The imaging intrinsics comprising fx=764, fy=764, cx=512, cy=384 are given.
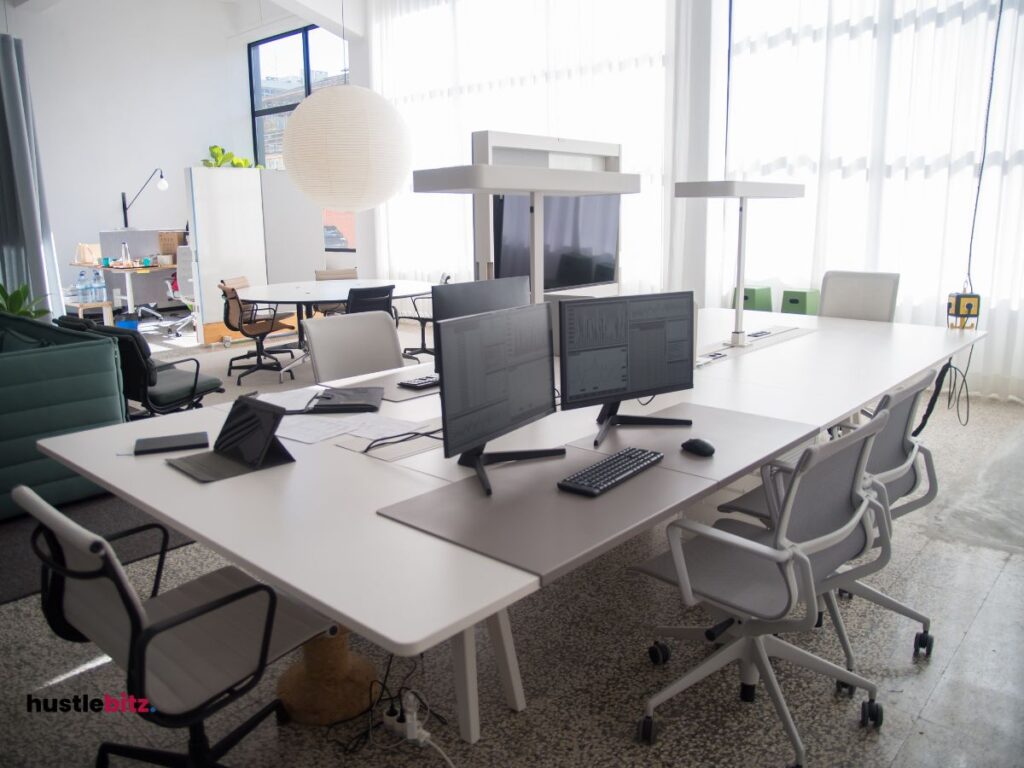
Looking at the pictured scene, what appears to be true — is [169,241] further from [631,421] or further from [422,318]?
[631,421]

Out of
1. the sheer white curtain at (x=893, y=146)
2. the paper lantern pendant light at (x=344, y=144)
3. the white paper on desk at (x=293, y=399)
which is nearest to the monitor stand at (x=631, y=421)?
the white paper on desk at (x=293, y=399)

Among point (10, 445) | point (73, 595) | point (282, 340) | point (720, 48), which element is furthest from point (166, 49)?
point (73, 595)

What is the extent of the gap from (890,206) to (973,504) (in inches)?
110

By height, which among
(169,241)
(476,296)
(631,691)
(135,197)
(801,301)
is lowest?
(631,691)

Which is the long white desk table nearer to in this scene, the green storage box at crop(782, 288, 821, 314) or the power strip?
the power strip

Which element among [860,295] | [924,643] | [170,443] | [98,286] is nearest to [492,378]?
[170,443]

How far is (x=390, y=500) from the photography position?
1.88 meters

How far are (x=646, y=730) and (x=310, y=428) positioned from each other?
137 centimetres

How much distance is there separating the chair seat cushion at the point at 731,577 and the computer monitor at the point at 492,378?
45 centimetres

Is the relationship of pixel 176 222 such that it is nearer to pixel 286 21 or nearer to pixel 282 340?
pixel 286 21

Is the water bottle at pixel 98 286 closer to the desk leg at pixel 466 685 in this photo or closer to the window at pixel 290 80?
the window at pixel 290 80

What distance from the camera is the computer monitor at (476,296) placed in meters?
2.71

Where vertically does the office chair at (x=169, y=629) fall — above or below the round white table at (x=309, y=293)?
below

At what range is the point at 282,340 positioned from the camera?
27.3 feet
